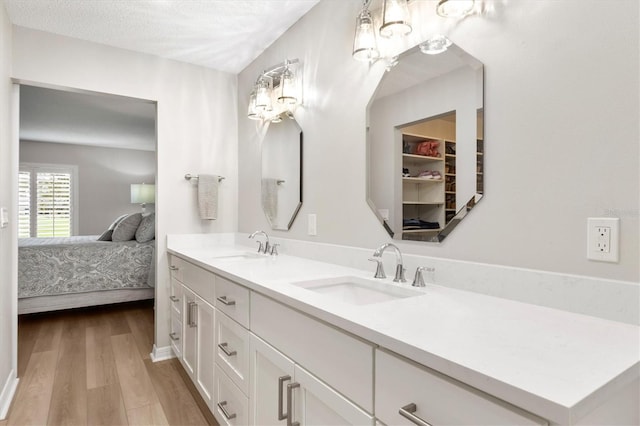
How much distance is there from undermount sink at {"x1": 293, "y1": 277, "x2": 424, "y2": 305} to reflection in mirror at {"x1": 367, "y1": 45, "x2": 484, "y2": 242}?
241mm

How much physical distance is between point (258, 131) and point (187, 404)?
6.11 feet

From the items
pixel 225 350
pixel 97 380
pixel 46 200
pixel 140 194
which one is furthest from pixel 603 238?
pixel 46 200

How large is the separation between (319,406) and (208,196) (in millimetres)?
2143

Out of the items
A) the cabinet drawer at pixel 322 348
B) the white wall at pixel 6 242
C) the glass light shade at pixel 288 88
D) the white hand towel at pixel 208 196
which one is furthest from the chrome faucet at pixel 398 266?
the white wall at pixel 6 242

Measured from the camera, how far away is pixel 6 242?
2.17m

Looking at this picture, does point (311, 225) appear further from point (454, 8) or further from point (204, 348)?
point (454, 8)

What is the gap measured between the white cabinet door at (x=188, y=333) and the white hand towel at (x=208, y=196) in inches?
27.3

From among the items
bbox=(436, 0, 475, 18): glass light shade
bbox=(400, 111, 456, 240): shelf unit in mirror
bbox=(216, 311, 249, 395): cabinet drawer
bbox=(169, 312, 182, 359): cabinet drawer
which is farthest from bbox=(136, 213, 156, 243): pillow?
bbox=(436, 0, 475, 18): glass light shade

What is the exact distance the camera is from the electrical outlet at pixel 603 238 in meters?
0.91

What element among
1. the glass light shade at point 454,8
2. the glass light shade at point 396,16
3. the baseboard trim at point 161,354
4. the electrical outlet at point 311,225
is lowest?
the baseboard trim at point 161,354

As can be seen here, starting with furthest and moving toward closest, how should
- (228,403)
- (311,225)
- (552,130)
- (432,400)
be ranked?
(311,225), (228,403), (552,130), (432,400)

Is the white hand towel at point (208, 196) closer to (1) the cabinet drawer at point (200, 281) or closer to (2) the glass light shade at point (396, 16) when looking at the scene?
(1) the cabinet drawer at point (200, 281)

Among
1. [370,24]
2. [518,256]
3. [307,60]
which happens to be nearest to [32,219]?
[307,60]

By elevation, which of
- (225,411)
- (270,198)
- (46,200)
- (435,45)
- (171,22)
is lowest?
(225,411)
